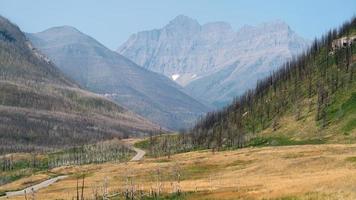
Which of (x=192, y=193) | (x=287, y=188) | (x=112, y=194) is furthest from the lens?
(x=112, y=194)

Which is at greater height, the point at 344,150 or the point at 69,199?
the point at 344,150

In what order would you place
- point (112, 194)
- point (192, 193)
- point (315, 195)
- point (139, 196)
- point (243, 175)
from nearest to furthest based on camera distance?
point (315, 195) → point (192, 193) → point (139, 196) → point (112, 194) → point (243, 175)

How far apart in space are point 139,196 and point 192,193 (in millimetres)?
14672

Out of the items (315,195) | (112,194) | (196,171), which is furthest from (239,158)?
(315,195)

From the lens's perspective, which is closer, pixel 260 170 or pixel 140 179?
pixel 260 170

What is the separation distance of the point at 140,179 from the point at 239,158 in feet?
117

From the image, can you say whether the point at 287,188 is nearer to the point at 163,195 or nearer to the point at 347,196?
the point at 347,196

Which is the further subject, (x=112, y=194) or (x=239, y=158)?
(x=239, y=158)

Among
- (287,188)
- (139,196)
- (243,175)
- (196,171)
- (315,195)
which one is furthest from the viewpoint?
(196,171)

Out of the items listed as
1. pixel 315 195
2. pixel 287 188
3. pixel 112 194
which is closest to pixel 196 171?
pixel 112 194

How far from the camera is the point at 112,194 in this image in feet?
412

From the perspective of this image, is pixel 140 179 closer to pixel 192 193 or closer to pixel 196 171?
pixel 196 171

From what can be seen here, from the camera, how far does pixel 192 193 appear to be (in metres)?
107

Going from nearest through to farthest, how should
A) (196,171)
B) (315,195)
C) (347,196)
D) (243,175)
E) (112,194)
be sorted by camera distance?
1. (347,196)
2. (315,195)
3. (112,194)
4. (243,175)
5. (196,171)
